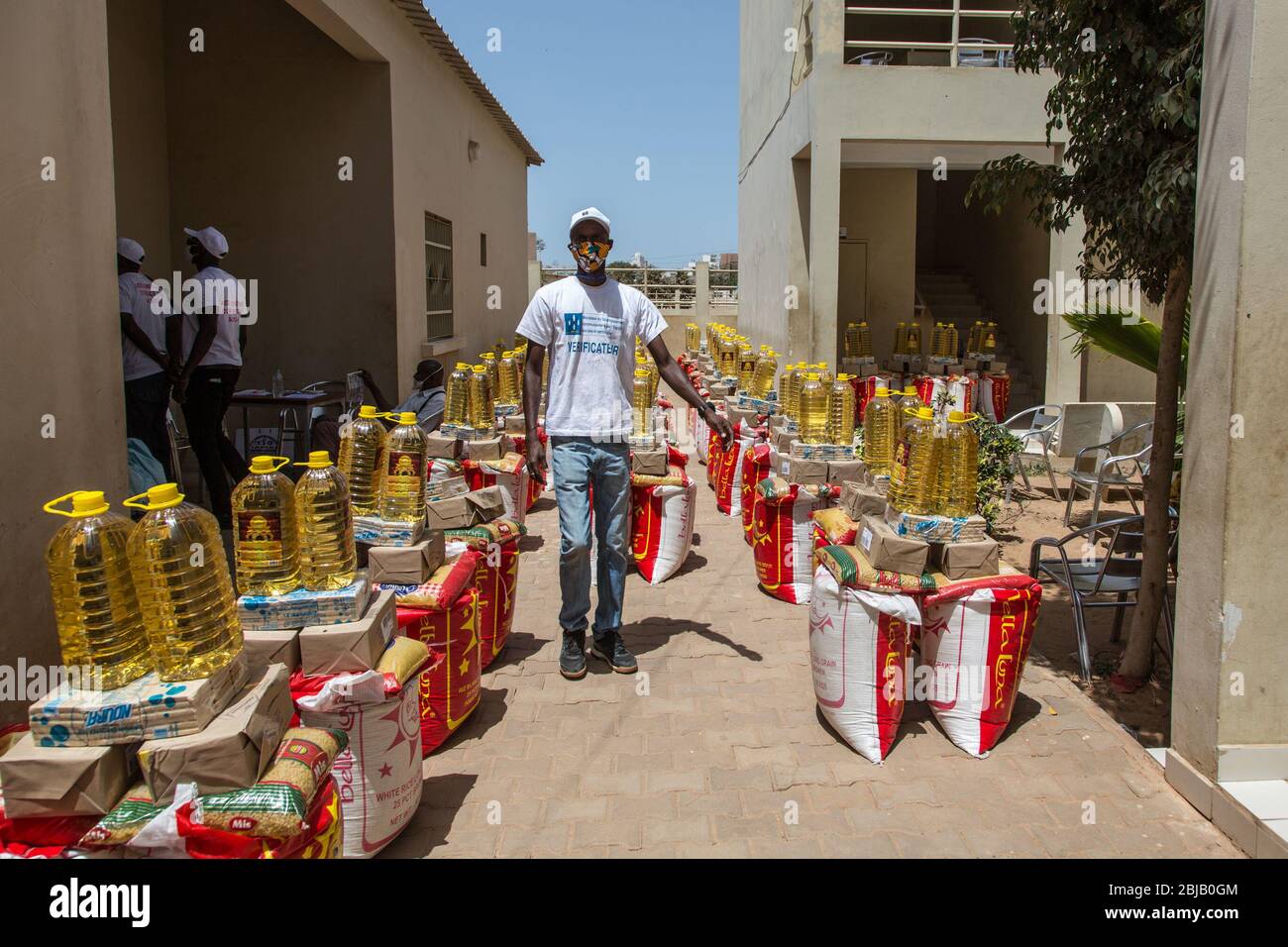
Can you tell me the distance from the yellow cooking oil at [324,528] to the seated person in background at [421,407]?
3.06 metres

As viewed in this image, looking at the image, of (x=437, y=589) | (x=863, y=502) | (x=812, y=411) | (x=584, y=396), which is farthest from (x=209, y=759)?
(x=812, y=411)

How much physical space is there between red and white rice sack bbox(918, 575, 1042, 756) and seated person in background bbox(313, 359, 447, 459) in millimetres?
3894

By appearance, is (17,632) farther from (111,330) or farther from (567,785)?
(567,785)

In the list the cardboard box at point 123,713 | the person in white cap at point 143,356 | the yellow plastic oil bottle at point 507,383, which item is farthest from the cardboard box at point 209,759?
the yellow plastic oil bottle at point 507,383

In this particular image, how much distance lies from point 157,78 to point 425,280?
309 cm

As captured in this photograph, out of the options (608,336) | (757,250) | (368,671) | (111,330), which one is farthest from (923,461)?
(757,250)

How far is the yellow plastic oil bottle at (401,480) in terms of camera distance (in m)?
3.74

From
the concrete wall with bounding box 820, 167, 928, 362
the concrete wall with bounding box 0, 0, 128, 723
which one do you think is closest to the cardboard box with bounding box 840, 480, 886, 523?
the concrete wall with bounding box 0, 0, 128, 723

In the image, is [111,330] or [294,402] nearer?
[111,330]

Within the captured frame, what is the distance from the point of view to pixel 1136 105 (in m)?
3.91

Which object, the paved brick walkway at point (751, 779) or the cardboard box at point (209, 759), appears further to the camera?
the paved brick walkway at point (751, 779)

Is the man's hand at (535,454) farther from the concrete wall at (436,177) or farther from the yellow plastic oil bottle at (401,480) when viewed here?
the concrete wall at (436,177)

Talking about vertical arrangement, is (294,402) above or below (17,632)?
above

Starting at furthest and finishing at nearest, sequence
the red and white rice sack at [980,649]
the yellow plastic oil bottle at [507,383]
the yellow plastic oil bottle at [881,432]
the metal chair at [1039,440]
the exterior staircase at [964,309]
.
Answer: the exterior staircase at [964,309], the metal chair at [1039,440], the yellow plastic oil bottle at [507,383], the yellow plastic oil bottle at [881,432], the red and white rice sack at [980,649]
